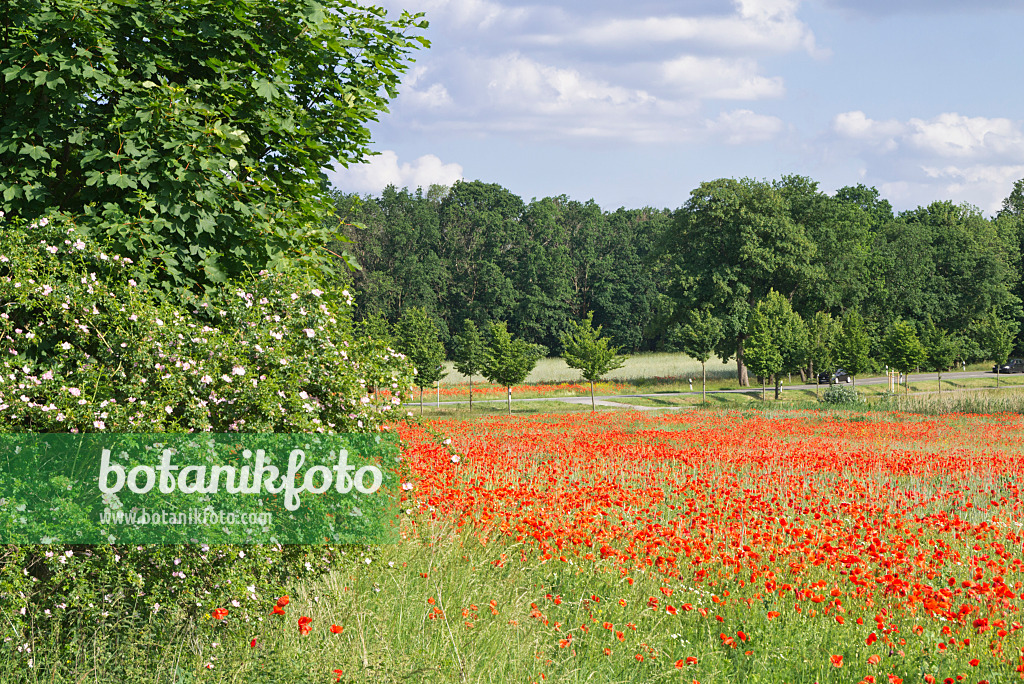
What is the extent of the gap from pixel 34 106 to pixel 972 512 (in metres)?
10.5

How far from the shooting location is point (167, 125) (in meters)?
5.25

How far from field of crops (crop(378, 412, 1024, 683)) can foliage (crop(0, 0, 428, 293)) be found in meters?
2.23

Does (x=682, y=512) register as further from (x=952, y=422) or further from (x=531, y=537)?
(x=952, y=422)

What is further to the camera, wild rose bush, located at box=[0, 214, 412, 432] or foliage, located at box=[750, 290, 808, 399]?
foliage, located at box=[750, 290, 808, 399]

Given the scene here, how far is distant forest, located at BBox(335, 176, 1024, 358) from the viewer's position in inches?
1977

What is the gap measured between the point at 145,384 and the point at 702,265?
162 feet

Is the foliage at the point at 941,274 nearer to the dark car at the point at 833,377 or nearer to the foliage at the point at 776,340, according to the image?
the dark car at the point at 833,377

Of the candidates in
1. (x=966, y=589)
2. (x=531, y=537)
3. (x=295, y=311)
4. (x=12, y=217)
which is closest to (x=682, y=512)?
(x=531, y=537)

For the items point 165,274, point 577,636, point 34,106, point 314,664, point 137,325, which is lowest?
point 577,636

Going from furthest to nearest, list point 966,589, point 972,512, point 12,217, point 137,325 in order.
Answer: point 972,512 → point 966,589 → point 12,217 → point 137,325

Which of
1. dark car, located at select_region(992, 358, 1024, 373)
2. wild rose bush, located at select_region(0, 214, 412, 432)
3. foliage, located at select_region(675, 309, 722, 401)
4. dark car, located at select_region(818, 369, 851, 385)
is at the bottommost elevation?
dark car, located at select_region(818, 369, 851, 385)

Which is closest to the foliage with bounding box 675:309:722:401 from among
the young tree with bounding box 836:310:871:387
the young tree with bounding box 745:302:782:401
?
the young tree with bounding box 745:302:782:401

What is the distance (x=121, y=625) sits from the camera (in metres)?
4.07

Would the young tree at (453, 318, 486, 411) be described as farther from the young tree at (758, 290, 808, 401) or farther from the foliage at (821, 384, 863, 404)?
the foliage at (821, 384, 863, 404)
